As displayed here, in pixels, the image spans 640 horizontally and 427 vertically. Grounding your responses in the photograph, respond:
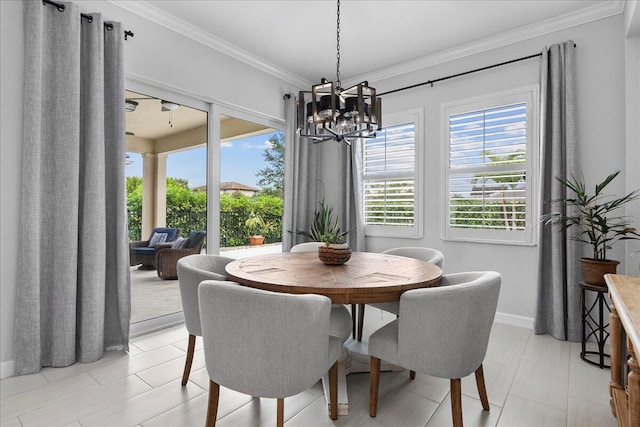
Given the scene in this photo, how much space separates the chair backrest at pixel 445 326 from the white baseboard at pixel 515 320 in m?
1.99

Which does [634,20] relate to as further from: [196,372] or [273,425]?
[196,372]

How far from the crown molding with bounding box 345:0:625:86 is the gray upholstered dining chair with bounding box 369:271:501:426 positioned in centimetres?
270

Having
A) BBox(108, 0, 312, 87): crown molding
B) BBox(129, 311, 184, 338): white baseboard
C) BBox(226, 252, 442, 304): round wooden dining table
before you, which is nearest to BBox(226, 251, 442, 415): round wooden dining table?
BBox(226, 252, 442, 304): round wooden dining table

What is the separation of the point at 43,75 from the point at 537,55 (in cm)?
396

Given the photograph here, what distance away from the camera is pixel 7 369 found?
2.20 m

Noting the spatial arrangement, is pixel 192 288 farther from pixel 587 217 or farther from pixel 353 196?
pixel 587 217

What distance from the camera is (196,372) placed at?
2295 millimetres

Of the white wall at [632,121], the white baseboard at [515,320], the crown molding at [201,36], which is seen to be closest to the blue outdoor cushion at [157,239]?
the crown molding at [201,36]

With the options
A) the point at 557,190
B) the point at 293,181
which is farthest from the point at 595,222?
the point at 293,181

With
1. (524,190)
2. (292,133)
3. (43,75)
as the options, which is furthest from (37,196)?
(524,190)

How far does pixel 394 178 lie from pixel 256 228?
175 centimetres

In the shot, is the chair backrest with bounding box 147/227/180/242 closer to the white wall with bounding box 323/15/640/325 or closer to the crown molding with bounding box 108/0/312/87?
the crown molding with bounding box 108/0/312/87

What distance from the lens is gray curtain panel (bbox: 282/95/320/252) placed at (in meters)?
4.18

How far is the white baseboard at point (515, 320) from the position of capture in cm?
320
